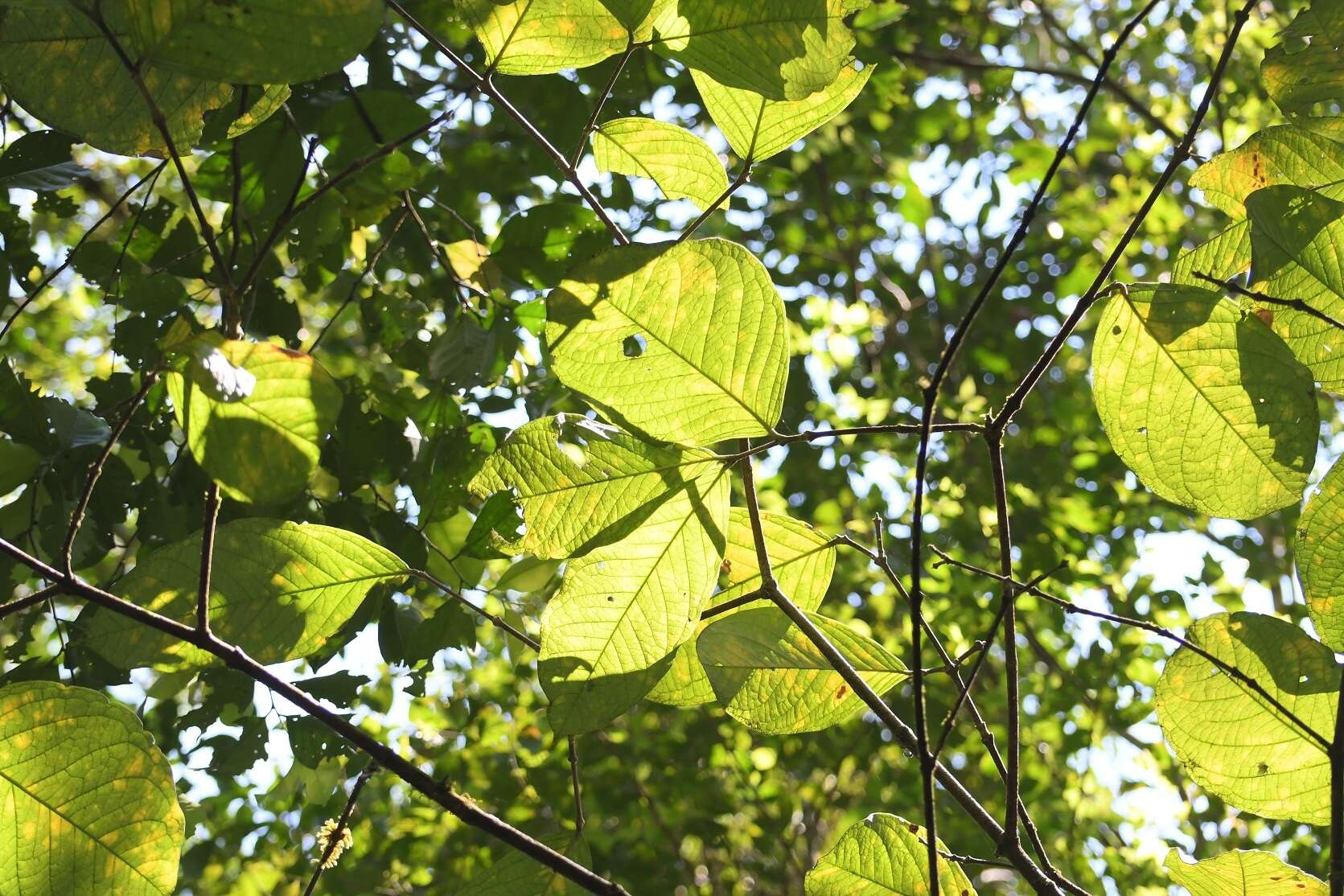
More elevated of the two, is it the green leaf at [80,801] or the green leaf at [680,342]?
the green leaf at [680,342]

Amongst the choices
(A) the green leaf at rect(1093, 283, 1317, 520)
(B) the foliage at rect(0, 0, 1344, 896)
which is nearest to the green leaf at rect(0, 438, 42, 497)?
(B) the foliage at rect(0, 0, 1344, 896)

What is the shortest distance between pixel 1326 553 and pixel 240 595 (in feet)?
2.61

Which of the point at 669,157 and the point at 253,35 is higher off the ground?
the point at 669,157

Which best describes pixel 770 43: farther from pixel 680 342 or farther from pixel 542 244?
pixel 542 244

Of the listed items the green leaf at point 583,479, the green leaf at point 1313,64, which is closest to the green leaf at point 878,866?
the green leaf at point 583,479

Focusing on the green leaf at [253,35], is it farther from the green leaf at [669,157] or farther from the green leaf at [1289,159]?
the green leaf at [1289,159]

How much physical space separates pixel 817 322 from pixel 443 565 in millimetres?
2266

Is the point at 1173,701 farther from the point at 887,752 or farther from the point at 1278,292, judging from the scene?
the point at 887,752

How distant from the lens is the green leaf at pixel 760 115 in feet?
2.60

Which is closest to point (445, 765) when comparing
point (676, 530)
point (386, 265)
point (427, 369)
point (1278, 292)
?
point (386, 265)

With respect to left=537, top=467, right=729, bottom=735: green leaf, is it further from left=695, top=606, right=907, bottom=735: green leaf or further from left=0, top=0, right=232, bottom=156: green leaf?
left=0, top=0, right=232, bottom=156: green leaf

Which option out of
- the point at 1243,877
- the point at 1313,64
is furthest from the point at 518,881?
the point at 1313,64

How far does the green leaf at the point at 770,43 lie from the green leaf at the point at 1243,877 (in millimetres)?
608

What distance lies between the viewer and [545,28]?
717mm
